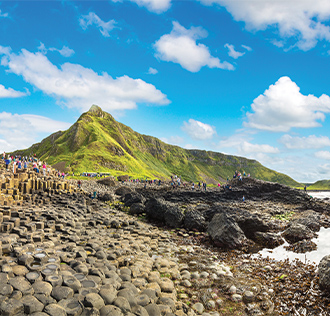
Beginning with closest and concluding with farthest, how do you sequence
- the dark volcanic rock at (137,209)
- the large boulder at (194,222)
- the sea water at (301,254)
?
the sea water at (301,254) < the large boulder at (194,222) < the dark volcanic rock at (137,209)

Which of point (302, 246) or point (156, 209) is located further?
point (156, 209)

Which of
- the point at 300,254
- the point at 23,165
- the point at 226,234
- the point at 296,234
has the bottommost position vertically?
the point at 300,254

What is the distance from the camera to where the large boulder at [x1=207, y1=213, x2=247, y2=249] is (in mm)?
17161

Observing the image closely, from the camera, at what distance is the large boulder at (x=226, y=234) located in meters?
17.2

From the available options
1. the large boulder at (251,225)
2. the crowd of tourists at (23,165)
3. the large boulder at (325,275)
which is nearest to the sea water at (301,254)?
the large boulder at (251,225)

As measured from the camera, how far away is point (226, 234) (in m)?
17.4

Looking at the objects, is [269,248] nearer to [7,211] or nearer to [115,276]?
[115,276]

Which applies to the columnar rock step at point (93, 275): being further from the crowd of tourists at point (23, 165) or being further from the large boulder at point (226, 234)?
the crowd of tourists at point (23, 165)

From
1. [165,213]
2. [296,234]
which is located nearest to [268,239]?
[296,234]

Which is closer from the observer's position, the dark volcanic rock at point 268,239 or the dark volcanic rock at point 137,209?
the dark volcanic rock at point 268,239

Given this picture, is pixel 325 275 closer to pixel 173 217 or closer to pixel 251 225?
pixel 251 225

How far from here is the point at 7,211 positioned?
52.6 ft

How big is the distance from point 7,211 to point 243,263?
16.7 metres

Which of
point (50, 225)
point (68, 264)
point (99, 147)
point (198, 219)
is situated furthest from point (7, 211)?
point (99, 147)
